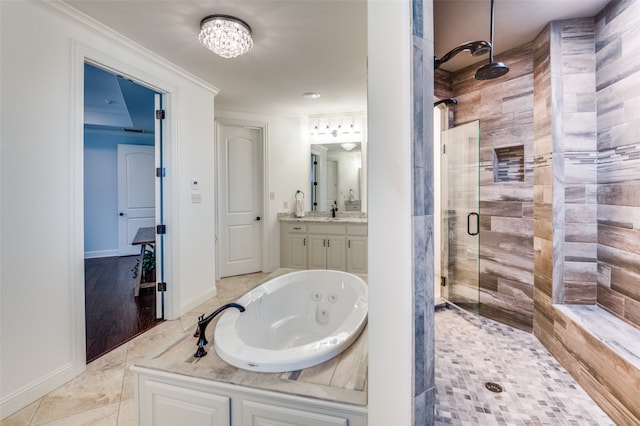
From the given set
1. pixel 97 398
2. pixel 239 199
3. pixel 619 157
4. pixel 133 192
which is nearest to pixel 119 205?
pixel 133 192

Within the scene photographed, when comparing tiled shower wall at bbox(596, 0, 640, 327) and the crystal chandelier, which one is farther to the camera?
the crystal chandelier

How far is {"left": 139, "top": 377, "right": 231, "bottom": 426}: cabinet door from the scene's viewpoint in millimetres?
1191

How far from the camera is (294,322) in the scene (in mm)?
2406

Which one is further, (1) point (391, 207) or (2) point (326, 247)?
(2) point (326, 247)

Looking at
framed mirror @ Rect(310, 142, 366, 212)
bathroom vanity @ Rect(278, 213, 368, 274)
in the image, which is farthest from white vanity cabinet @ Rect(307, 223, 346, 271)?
framed mirror @ Rect(310, 142, 366, 212)

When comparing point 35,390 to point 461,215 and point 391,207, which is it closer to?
point 391,207

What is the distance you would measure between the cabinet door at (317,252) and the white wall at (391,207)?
330 cm

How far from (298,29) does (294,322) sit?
2.27 meters

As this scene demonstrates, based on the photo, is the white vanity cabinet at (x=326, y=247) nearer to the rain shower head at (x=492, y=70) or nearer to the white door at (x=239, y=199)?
the white door at (x=239, y=199)

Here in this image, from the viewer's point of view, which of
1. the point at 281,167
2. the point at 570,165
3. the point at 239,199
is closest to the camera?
the point at 570,165

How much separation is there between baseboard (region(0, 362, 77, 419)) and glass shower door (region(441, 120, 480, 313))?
2757mm

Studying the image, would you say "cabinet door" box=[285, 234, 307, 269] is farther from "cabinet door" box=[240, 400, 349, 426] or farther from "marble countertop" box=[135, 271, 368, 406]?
"cabinet door" box=[240, 400, 349, 426]

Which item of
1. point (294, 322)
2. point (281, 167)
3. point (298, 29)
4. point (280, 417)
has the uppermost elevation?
point (298, 29)

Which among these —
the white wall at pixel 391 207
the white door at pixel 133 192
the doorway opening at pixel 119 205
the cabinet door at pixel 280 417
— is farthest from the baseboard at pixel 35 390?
the white door at pixel 133 192
